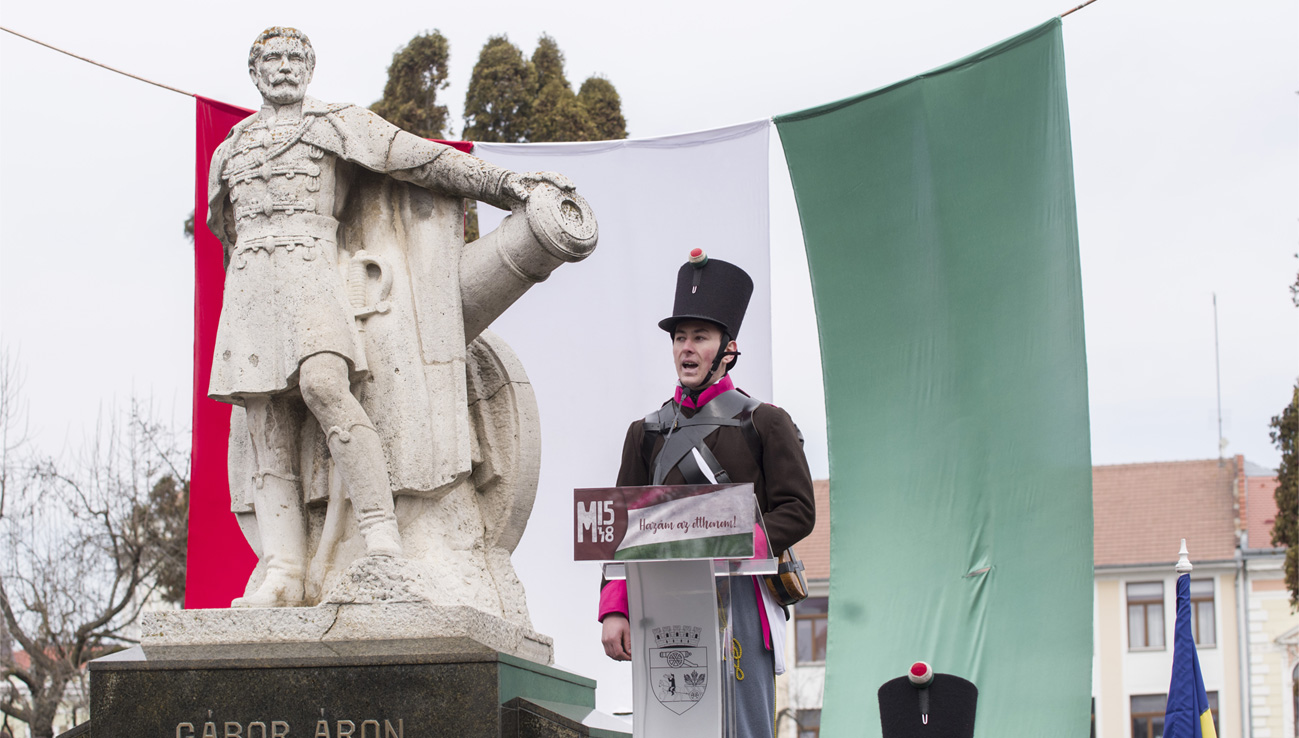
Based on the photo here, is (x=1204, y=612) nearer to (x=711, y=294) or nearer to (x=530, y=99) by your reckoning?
(x=530, y=99)

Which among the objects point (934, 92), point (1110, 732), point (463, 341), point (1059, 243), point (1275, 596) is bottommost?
point (1110, 732)

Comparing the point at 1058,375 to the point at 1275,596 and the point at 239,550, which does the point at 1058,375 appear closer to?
the point at 239,550

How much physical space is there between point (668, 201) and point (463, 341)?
465cm

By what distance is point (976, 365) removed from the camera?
369 inches

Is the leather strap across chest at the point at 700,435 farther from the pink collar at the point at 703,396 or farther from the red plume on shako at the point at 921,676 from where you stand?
the red plume on shako at the point at 921,676

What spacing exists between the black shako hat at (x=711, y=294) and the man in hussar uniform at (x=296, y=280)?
1.34 meters

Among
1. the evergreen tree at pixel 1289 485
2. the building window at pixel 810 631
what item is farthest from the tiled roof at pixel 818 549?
the evergreen tree at pixel 1289 485

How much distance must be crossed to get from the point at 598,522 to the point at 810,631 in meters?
32.2

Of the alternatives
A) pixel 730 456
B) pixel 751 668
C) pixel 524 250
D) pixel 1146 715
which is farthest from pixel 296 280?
pixel 1146 715

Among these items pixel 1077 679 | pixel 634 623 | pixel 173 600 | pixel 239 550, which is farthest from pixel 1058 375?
pixel 173 600

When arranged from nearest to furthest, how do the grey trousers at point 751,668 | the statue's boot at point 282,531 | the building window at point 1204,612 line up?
the grey trousers at point 751,668 → the statue's boot at point 282,531 → the building window at point 1204,612

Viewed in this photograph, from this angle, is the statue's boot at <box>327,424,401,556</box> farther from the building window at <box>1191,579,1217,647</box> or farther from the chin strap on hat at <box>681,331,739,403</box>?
the building window at <box>1191,579,1217,647</box>

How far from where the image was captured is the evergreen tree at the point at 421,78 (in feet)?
61.4

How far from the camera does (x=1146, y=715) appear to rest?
3306cm
